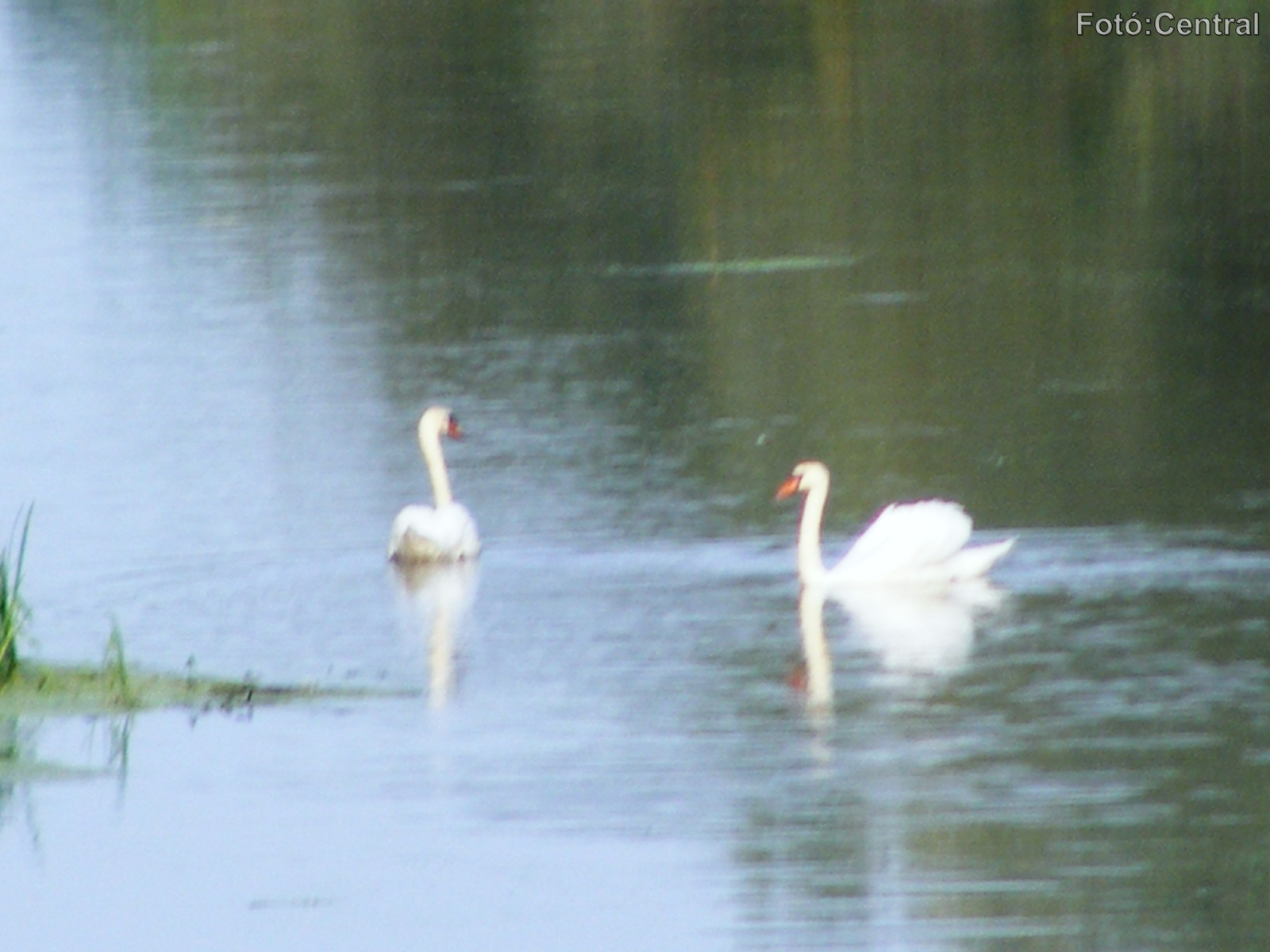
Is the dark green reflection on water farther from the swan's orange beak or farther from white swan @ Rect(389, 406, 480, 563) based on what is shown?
white swan @ Rect(389, 406, 480, 563)

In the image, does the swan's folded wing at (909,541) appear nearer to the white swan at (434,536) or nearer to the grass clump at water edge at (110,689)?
the white swan at (434,536)

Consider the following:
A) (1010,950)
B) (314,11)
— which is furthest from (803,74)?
(1010,950)

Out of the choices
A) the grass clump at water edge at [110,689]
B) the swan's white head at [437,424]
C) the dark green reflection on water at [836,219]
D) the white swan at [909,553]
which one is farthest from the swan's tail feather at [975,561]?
the swan's white head at [437,424]

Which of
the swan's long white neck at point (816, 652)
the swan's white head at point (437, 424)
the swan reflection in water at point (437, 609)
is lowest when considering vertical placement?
the swan's long white neck at point (816, 652)

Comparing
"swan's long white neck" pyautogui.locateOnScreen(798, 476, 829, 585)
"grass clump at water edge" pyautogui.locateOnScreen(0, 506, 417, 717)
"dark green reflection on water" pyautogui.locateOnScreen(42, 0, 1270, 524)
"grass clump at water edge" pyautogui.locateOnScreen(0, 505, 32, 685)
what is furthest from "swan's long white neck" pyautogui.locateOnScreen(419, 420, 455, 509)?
"grass clump at water edge" pyautogui.locateOnScreen(0, 505, 32, 685)

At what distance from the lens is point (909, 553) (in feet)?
46.4

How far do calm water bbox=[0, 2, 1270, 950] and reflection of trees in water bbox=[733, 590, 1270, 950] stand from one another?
26 mm

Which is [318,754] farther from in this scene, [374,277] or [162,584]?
[374,277]

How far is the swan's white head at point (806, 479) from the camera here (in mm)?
14812

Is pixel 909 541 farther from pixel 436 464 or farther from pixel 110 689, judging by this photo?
pixel 110 689

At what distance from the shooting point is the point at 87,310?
2553 centimetres

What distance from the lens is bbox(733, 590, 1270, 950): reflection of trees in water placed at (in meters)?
9.02

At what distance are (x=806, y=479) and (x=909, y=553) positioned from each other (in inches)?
34.6

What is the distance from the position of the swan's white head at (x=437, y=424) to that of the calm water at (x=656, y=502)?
0.38 meters
